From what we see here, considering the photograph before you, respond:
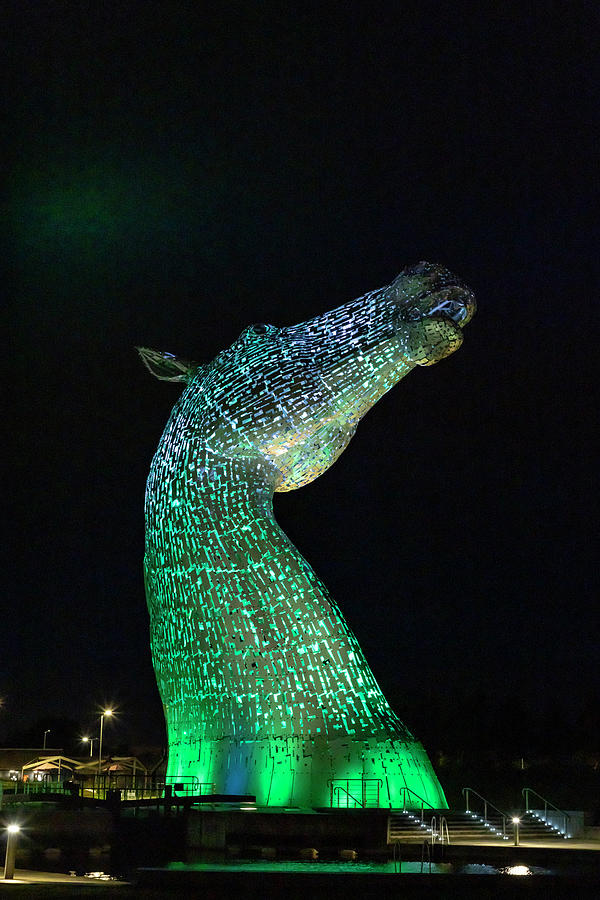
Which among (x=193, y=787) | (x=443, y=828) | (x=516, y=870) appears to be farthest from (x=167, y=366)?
(x=516, y=870)

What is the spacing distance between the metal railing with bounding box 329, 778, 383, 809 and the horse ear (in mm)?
8349

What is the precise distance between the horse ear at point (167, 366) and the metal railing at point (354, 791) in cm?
835

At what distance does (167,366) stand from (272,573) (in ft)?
17.4

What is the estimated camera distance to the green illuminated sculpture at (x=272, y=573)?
17.9 m

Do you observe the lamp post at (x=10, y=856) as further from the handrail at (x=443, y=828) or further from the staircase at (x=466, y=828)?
the handrail at (x=443, y=828)

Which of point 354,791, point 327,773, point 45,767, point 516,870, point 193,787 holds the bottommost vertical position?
point 516,870

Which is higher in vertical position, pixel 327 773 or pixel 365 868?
pixel 327 773

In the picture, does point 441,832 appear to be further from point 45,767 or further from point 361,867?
point 45,767

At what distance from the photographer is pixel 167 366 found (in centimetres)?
2159

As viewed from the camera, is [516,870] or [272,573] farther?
[272,573]

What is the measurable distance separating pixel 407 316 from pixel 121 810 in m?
9.47

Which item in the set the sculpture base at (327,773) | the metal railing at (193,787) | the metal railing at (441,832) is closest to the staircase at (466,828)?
the metal railing at (441,832)

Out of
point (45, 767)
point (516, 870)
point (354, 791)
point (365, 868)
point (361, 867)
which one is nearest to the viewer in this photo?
point (516, 870)

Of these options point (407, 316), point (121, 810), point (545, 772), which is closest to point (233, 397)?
point (407, 316)
